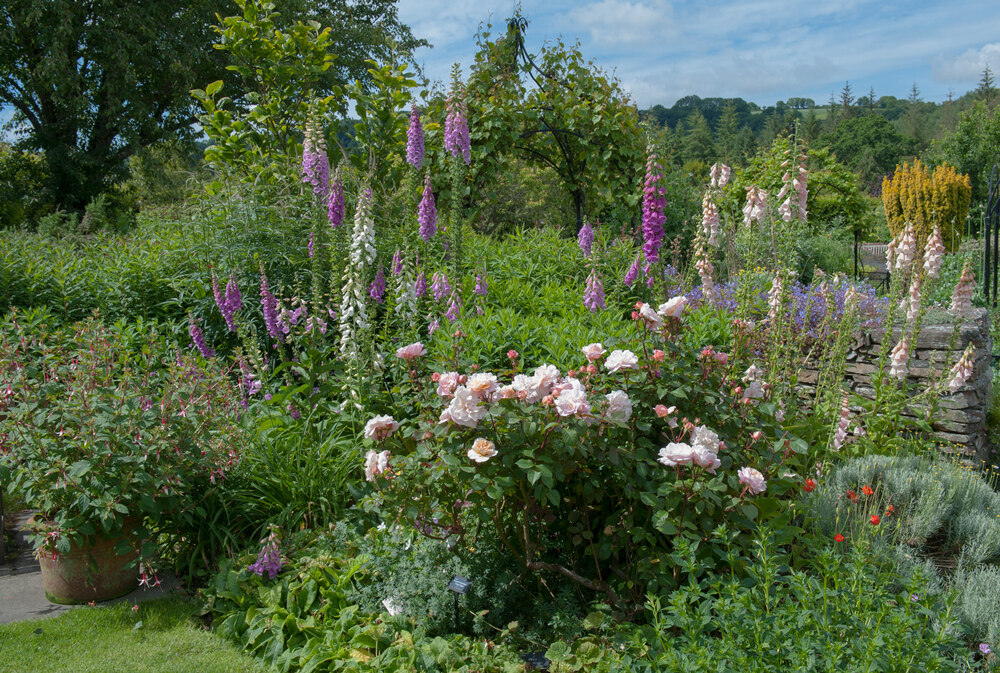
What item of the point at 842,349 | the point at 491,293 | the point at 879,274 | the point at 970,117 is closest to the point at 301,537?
the point at 491,293

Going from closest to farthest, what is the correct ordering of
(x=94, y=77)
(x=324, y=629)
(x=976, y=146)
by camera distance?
(x=324, y=629) → (x=94, y=77) → (x=976, y=146)

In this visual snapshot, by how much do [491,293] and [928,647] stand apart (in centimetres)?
355

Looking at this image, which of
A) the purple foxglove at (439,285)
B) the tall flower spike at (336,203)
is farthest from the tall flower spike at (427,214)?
the tall flower spike at (336,203)

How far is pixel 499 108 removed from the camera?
6.73 metres

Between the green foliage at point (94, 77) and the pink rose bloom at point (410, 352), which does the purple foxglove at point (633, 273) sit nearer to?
the pink rose bloom at point (410, 352)

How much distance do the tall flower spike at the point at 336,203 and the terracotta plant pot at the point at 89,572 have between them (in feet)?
6.55

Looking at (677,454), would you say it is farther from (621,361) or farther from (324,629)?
(324,629)

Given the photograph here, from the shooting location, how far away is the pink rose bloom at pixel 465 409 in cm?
222

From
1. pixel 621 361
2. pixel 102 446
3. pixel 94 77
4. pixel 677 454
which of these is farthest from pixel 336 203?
pixel 94 77

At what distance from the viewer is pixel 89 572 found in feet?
9.93

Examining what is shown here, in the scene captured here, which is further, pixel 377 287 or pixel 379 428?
pixel 377 287

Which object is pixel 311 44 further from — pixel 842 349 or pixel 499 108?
pixel 842 349

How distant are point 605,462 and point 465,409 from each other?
624 mm

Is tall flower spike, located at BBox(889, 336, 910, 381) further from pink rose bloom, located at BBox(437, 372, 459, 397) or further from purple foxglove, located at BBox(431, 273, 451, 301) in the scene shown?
pink rose bloom, located at BBox(437, 372, 459, 397)
